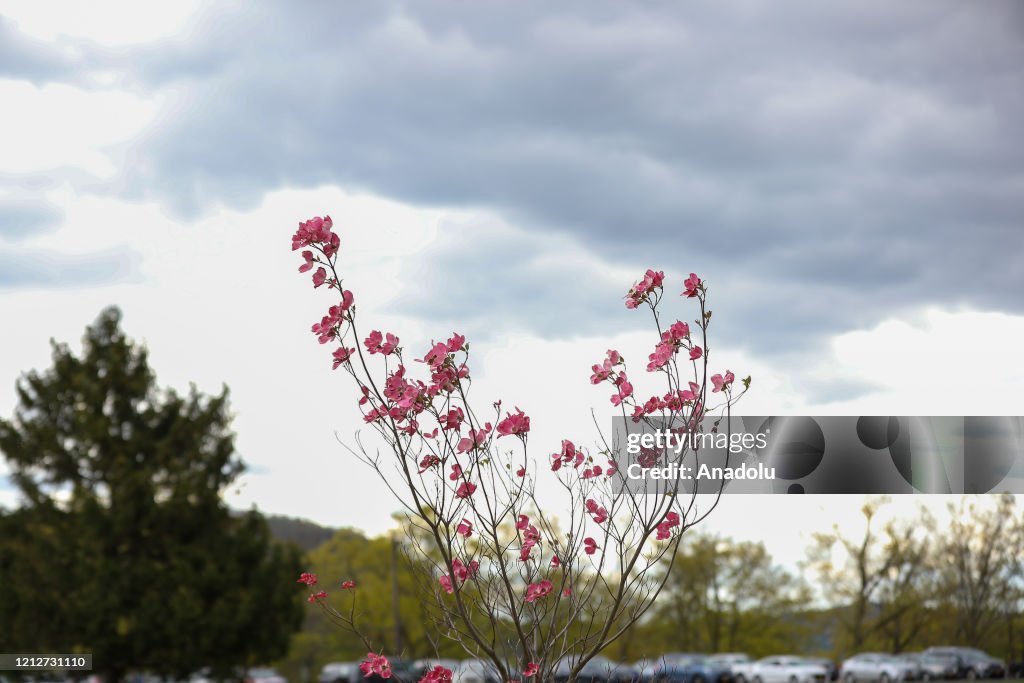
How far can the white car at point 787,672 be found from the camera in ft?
124

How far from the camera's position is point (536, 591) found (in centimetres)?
519

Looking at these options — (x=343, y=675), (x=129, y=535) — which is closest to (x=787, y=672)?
(x=343, y=675)

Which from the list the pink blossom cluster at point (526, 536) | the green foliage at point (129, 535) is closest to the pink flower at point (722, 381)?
the pink blossom cluster at point (526, 536)

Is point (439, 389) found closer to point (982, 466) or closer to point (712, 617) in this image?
point (982, 466)

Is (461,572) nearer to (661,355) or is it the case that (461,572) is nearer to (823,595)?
(661,355)

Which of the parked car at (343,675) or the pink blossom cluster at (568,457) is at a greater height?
the pink blossom cluster at (568,457)

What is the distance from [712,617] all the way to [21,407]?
40171 mm

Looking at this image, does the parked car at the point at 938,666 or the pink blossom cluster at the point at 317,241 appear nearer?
the pink blossom cluster at the point at 317,241

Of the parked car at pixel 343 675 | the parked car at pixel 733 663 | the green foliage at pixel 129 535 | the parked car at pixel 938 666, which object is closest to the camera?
the green foliage at pixel 129 535

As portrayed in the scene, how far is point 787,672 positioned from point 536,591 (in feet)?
119

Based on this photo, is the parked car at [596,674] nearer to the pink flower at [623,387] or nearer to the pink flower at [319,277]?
the pink flower at [623,387]

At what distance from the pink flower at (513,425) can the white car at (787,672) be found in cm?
3559

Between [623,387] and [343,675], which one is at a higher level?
[623,387]

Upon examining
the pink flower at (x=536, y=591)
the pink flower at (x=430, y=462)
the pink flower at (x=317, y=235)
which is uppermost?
the pink flower at (x=317, y=235)
